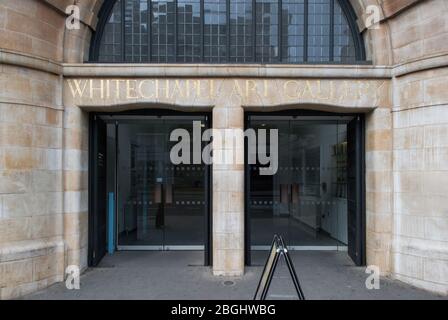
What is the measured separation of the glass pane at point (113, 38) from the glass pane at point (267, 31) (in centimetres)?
334

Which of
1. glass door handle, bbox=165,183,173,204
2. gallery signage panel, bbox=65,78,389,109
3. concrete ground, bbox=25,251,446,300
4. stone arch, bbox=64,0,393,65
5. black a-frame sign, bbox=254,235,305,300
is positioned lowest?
concrete ground, bbox=25,251,446,300

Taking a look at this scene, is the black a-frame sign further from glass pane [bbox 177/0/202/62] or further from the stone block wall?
glass pane [bbox 177/0/202/62]

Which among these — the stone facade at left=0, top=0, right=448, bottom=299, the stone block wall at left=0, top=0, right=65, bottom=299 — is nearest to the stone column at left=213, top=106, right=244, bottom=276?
the stone facade at left=0, top=0, right=448, bottom=299

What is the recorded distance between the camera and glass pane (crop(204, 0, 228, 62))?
7301 millimetres

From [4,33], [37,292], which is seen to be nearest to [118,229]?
[37,292]

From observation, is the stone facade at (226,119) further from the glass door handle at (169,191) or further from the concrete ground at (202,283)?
the glass door handle at (169,191)

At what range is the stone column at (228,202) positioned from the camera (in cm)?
668

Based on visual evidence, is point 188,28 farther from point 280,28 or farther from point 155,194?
point 155,194

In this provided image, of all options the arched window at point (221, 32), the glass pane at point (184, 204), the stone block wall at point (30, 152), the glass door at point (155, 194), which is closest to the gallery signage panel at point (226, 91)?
the stone block wall at point (30, 152)

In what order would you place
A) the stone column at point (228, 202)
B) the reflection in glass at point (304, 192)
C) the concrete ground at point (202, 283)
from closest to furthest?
1. the concrete ground at point (202, 283)
2. the stone column at point (228, 202)
3. the reflection in glass at point (304, 192)

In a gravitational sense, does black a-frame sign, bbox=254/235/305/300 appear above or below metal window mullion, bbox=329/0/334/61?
below

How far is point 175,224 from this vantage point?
895cm

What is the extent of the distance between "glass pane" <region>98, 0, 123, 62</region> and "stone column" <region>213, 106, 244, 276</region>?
2916mm

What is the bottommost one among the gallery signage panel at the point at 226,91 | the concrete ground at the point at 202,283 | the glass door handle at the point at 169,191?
the concrete ground at the point at 202,283
